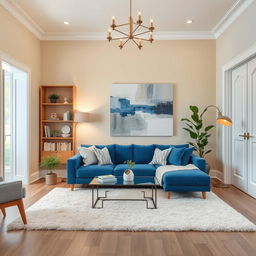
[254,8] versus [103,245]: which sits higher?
[254,8]

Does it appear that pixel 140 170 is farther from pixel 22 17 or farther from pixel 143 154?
pixel 22 17

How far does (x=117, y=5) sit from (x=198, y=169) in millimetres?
3230

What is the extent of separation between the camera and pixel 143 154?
543 cm

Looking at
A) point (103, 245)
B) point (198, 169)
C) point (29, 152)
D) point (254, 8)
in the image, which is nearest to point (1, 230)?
point (103, 245)

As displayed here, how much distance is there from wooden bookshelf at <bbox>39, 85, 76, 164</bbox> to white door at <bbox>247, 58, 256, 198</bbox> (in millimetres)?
3571

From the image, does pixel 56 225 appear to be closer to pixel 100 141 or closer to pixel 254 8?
pixel 100 141

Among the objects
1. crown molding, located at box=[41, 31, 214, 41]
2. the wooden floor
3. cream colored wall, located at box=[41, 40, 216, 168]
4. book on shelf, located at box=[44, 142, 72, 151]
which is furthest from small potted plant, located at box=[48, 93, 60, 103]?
the wooden floor

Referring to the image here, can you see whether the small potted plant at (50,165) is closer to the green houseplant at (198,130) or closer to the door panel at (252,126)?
the green houseplant at (198,130)

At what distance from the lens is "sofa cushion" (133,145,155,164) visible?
5.41 metres

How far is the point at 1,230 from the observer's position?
114 inches

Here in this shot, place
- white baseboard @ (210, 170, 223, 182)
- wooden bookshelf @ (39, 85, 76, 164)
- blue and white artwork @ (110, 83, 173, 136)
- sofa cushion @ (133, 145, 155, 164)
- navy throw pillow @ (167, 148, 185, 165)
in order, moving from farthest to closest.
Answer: blue and white artwork @ (110, 83, 173, 136)
wooden bookshelf @ (39, 85, 76, 164)
white baseboard @ (210, 170, 223, 182)
sofa cushion @ (133, 145, 155, 164)
navy throw pillow @ (167, 148, 185, 165)

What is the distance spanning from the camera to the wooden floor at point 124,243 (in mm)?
2439

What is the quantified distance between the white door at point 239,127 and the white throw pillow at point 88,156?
2.78 metres

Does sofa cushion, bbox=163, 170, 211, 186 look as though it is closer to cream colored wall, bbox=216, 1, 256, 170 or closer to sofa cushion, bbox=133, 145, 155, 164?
sofa cushion, bbox=133, 145, 155, 164
